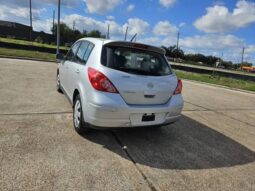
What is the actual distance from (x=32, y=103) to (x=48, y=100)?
51cm

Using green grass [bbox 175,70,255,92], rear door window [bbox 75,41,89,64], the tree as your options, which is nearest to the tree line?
the tree

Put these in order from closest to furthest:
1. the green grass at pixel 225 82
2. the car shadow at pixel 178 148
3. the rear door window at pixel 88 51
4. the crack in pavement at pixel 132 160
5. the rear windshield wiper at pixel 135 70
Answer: the crack in pavement at pixel 132 160, the car shadow at pixel 178 148, the rear windshield wiper at pixel 135 70, the rear door window at pixel 88 51, the green grass at pixel 225 82

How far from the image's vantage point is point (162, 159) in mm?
4004

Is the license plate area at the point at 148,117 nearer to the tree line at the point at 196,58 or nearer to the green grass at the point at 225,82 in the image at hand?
the green grass at the point at 225,82

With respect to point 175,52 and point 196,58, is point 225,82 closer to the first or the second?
point 175,52

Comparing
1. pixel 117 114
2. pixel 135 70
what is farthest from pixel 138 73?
pixel 117 114

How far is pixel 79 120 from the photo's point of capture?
4.55 meters

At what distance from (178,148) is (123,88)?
4.71ft

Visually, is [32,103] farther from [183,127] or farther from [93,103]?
[183,127]

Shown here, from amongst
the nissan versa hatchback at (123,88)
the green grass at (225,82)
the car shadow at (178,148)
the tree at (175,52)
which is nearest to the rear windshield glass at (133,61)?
the nissan versa hatchback at (123,88)

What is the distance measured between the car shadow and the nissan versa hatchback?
405 millimetres

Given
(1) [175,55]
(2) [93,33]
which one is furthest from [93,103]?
(2) [93,33]

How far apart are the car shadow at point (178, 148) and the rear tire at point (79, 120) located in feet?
0.50

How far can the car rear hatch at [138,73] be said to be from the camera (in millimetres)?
4129
